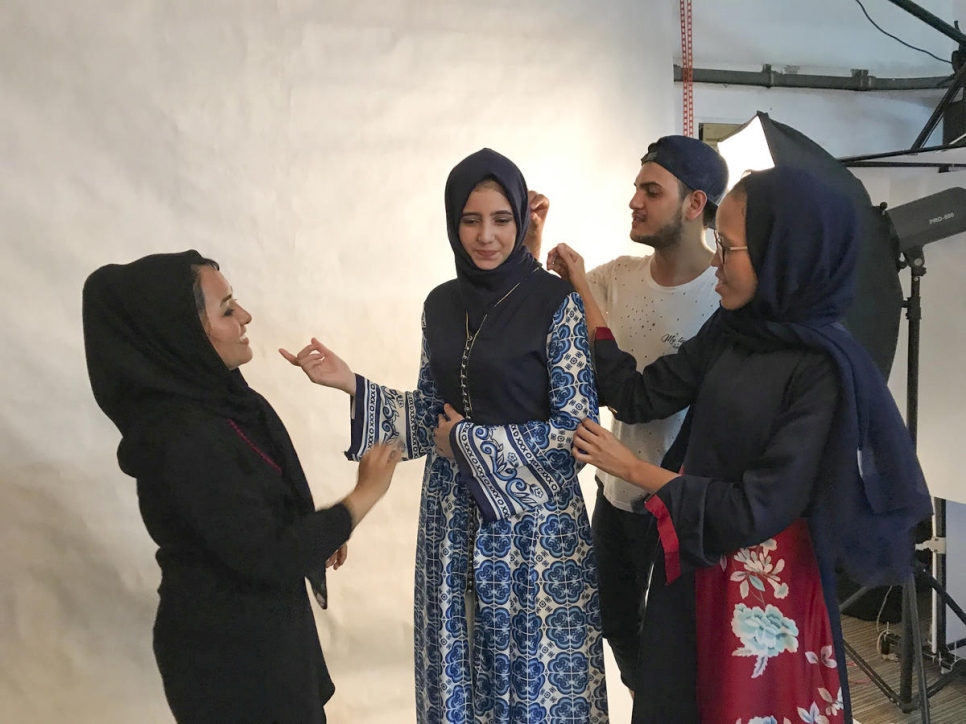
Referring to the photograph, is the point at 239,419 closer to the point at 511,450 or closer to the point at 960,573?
the point at 511,450

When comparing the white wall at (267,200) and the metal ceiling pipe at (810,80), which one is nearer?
the white wall at (267,200)

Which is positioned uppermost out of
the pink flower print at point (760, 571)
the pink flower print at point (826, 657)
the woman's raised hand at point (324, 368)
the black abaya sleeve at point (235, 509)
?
the woman's raised hand at point (324, 368)

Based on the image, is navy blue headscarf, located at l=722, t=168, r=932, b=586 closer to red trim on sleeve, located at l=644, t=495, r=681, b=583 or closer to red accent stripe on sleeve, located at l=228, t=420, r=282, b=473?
red trim on sleeve, located at l=644, t=495, r=681, b=583

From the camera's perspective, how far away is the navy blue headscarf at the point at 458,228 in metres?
1.28

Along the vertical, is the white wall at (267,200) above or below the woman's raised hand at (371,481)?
above

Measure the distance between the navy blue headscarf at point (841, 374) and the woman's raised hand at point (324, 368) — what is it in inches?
31.6

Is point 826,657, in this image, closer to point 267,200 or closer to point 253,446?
point 253,446

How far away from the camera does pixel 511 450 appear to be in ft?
4.10

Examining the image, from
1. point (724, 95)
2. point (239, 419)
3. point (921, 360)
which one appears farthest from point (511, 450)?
point (724, 95)

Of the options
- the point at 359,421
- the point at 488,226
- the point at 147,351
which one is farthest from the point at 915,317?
the point at 147,351

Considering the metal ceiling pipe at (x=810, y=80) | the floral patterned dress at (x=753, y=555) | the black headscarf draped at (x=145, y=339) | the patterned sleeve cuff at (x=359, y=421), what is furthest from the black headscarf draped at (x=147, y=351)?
the metal ceiling pipe at (x=810, y=80)

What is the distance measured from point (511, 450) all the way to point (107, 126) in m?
1.32

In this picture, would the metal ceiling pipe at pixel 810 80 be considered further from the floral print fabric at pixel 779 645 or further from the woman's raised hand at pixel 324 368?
the floral print fabric at pixel 779 645

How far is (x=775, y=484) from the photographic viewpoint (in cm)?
102
